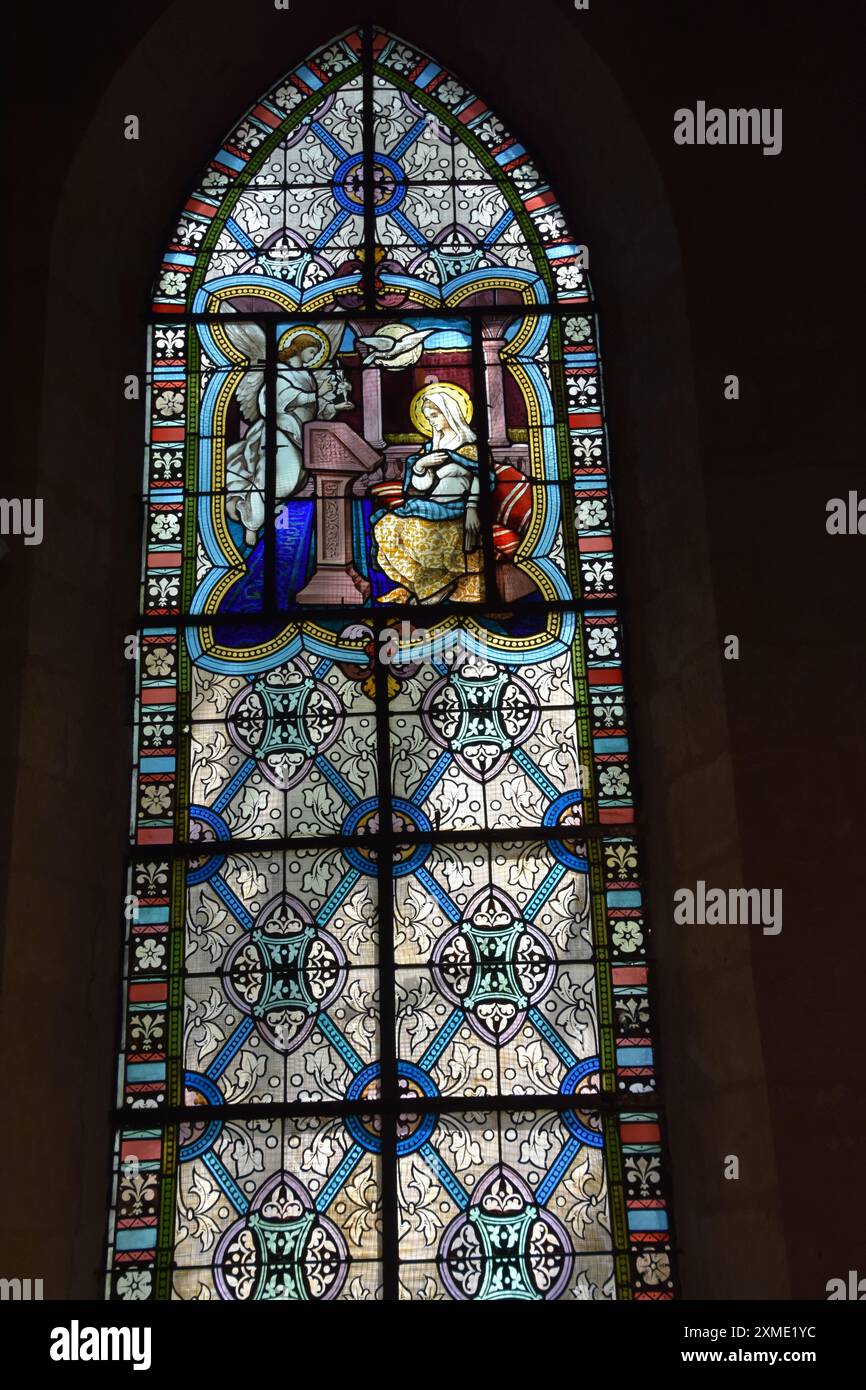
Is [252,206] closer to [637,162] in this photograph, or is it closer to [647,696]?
[637,162]

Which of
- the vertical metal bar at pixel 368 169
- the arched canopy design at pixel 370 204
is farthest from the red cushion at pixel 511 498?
the vertical metal bar at pixel 368 169

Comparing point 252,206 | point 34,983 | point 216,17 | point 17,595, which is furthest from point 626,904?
point 216,17

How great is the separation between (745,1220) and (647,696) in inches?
66.8

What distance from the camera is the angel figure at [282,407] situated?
5.81 metres

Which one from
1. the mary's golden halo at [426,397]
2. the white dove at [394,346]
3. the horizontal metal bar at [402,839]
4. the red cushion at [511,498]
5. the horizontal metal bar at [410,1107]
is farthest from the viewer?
the white dove at [394,346]

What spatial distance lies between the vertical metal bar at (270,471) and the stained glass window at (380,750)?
0.01 m

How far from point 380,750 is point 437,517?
926 mm

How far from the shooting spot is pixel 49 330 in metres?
Answer: 5.58

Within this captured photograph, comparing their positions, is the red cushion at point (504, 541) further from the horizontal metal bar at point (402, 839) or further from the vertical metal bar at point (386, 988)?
the horizontal metal bar at point (402, 839)

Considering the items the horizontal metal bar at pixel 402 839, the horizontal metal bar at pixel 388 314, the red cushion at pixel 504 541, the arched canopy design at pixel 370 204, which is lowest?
the horizontal metal bar at pixel 402 839

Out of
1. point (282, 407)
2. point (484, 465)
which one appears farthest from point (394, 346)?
point (484, 465)

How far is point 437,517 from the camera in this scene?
5773 mm

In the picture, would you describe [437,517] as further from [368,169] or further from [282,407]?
[368,169]

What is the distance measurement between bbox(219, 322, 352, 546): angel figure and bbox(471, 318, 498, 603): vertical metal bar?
0.48 metres
